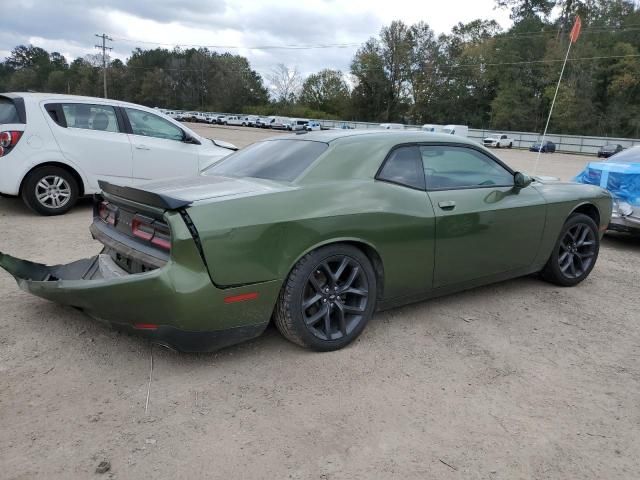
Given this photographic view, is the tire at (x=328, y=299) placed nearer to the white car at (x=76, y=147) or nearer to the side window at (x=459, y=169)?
the side window at (x=459, y=169)

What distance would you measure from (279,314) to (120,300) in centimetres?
93

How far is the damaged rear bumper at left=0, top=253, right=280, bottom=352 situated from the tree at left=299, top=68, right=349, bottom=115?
85.7 m

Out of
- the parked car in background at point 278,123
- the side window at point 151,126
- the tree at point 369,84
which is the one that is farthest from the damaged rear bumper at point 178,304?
the tree at point 369,84

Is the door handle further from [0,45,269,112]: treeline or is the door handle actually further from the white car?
[0,45,269,112]: treeline

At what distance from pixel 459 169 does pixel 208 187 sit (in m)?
1.99

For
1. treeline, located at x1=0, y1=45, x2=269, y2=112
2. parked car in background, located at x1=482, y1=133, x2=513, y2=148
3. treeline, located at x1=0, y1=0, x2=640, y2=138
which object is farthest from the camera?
treeline, located at x1=0, y1=45, x2=269, y2=112

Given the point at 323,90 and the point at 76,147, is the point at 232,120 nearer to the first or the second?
the point at 323,90

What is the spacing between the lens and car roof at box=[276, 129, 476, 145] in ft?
12.5

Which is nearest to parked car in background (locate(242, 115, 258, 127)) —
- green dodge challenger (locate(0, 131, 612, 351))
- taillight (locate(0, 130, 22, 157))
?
taillight (locate(0, 130, 22, 157))

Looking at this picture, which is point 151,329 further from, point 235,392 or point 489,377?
point 489,377

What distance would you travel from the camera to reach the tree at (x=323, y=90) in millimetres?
86188

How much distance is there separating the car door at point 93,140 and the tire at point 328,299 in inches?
186

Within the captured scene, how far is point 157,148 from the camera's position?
764cm

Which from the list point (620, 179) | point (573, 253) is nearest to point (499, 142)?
point (620, 179)
